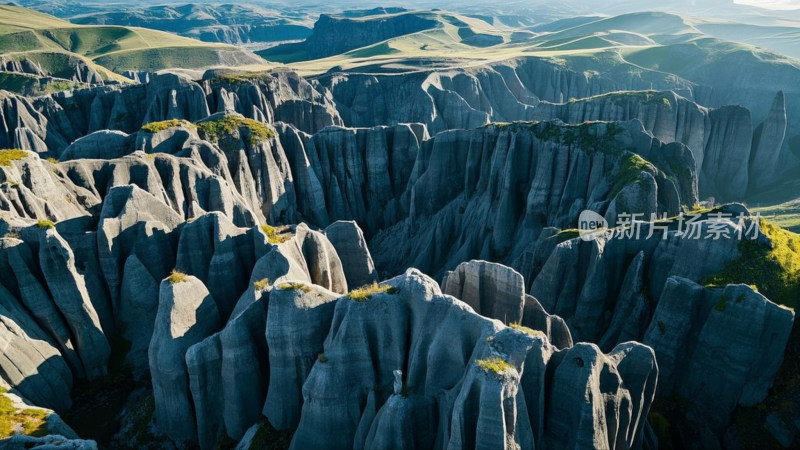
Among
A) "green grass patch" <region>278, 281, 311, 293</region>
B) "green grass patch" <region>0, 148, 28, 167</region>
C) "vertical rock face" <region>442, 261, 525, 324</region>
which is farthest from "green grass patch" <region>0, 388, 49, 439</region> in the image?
"vertical rock face" <region>442, 261, 525, 324</region>

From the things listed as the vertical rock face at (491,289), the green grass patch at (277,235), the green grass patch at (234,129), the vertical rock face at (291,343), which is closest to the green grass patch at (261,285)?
the vertical rock face at (291,343)

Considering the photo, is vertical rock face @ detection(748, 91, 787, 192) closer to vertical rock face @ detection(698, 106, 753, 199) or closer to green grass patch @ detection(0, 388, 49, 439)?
vertical rock face @ detection(698, 106, 753, 199)

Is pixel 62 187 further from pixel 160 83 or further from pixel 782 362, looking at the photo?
pixel 160 83

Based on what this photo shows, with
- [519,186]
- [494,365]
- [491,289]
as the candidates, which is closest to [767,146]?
[519,186]

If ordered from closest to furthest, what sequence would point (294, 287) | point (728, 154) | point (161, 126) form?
point (294, 287) < point (161, 126) < point (728, 154)

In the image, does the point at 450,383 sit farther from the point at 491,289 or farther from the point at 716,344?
the point at 716,344

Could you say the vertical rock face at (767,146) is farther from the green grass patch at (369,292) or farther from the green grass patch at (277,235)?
the green grass patch at (369,292)
